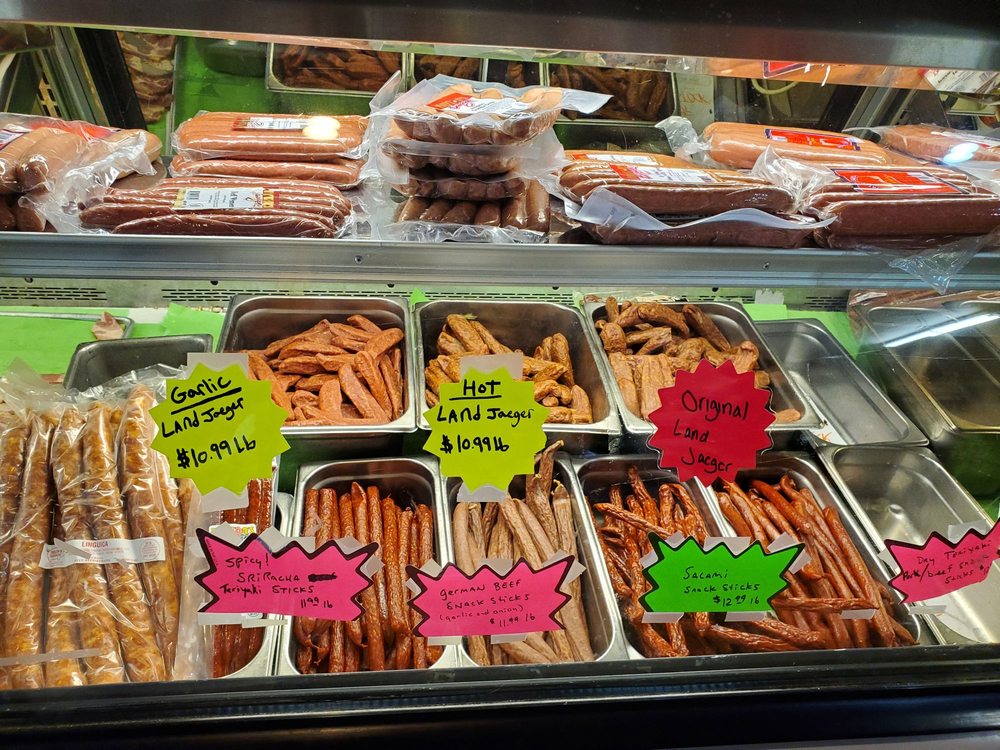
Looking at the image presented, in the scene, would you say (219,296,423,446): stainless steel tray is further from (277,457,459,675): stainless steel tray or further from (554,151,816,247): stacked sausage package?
(554,151,816,247): stacked sausage package

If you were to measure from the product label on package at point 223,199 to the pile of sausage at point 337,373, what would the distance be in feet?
1.84

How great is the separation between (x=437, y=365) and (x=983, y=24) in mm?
1543

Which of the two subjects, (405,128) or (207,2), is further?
(405,128)

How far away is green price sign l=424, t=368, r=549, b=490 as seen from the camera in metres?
1.31

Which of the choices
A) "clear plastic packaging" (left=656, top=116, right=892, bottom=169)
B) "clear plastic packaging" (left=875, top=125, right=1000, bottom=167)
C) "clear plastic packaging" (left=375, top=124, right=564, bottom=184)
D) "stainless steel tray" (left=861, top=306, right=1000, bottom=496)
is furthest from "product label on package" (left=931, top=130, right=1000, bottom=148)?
"clear plastic packaging" (left=375, top=124, right=564, bottom=184)

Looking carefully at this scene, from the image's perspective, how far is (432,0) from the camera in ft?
3.52

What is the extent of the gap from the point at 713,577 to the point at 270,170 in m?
1.46

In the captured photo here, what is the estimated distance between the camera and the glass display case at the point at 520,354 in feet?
4.14

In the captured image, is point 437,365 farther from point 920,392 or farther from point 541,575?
point 920,392

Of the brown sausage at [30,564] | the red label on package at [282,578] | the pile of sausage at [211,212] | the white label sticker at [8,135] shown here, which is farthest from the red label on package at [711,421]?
the white label sticker at [8,135]

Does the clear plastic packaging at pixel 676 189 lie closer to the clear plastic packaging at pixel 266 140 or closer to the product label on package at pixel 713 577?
the clear plastic packaging at pixel 266 140

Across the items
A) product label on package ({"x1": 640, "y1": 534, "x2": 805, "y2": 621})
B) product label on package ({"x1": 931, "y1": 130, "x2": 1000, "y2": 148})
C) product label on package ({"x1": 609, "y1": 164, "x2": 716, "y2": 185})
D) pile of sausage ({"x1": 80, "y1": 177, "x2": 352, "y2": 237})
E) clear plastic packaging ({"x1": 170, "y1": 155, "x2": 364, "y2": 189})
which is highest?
product label on package ({"x1": 931, "y1": 130, "x2": 1000, "y2": 148})

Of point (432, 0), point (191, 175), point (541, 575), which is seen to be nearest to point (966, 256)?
point (541, 575)

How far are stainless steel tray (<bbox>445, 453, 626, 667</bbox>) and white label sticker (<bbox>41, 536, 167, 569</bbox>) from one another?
674 mm
